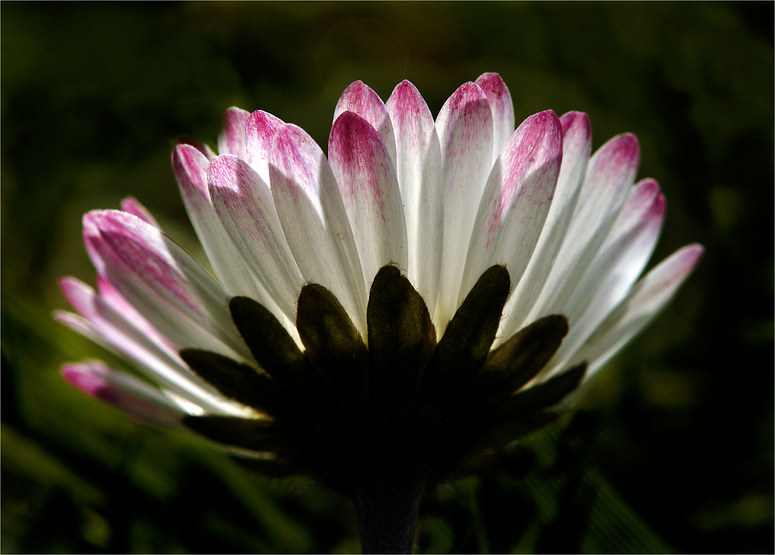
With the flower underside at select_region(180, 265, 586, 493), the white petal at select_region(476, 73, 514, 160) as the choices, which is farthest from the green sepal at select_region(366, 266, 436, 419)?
the white petal at select_region(476, 73, 514, 160)

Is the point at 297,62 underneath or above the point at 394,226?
above

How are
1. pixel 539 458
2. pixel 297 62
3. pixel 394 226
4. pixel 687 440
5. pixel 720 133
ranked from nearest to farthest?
pixel 394 226 < pixel 539 458 < pixel 687 440 < pixel 720 133 < pixel 297 62

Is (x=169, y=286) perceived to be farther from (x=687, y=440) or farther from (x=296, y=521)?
(x=687, y=440)

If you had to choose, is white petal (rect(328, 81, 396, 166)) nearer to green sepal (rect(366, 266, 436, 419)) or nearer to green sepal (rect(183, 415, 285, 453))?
green sepal (rect(366, 266, 436, 419))

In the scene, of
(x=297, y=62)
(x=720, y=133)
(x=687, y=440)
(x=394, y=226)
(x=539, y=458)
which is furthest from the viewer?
(x=297, y=62)

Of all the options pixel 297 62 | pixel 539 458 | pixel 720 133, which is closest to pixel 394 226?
pixel 539 458

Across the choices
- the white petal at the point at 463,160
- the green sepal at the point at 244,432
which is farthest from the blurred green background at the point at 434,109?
the white petal at the point at 463,160

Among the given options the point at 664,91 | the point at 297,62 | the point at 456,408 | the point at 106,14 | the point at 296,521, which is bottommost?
the point at 296,521
